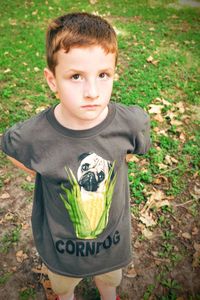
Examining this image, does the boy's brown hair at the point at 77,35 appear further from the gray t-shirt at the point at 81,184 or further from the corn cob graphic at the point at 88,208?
the corn cob graphic at the point at 88,208

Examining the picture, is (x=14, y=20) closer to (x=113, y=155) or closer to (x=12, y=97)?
(x=12, y=97)

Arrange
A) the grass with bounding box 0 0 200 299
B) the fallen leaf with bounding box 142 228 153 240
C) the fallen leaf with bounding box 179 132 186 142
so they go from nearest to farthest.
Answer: the fallen leaf with bounding box 142 228 153 240, the grass with bounding box 0 0 200 299, the fallen leaf with bounding box 179 132 186 142

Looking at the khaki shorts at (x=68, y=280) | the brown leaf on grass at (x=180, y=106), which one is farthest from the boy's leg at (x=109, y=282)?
the brown leaf on grass at (x=180, y=106)

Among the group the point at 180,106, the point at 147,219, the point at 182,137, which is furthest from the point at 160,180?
the point at 180,106

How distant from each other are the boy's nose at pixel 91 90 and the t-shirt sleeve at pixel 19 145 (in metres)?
0.44

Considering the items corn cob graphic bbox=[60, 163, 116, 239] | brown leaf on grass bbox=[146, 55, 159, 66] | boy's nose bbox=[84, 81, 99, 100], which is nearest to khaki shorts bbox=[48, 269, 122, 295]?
corn cob graphic bbox=[60, 163, 116, 239]

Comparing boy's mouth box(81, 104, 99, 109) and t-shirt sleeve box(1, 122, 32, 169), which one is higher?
boy's mouth box(81, 104, 99, 109)

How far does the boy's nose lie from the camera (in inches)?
61.7

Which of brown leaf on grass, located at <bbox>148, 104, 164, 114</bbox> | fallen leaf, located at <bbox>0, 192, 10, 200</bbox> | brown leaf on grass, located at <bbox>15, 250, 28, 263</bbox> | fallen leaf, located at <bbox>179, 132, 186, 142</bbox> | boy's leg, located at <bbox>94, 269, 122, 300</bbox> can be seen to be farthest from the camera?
brown leaf on grass, located at <bbox>148, 104, 164, 114</bbox>

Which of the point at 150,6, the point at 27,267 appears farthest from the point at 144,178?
the point at 150,6

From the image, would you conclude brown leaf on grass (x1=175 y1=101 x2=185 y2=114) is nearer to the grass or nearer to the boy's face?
the grass

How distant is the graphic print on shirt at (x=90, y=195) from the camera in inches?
71.3

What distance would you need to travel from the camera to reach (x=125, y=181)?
213cm

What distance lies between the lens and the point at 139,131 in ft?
6.26
